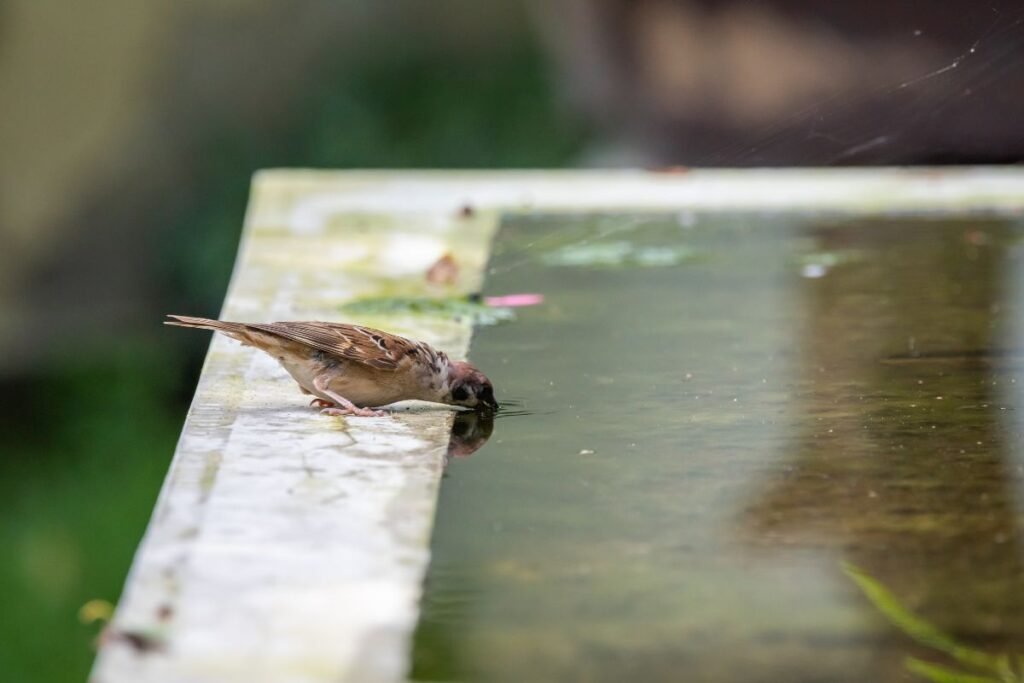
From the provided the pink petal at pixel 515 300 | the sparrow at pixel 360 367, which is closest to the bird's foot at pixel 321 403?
the sparrow at pixel 360 367

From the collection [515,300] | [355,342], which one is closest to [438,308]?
[515,300]

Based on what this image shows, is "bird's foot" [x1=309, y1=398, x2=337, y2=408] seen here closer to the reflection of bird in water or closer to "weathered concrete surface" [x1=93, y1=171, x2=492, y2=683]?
"weathered concrete surface" [x1=93, y1=171, x2=492, y2=683]

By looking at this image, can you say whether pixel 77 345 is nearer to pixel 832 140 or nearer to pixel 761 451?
pixel 832 140

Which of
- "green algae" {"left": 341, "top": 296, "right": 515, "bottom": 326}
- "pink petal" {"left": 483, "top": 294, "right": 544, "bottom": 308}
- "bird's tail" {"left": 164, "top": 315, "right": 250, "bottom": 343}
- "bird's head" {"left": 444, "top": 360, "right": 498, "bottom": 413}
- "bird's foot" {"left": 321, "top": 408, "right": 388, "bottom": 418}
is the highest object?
"pink petal" {"left": 483, "top": 294, "right": 544, "bottom": 308}

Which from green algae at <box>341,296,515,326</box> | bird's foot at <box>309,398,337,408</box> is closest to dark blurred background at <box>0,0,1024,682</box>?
green algae at <box>341,296,515,326</box>

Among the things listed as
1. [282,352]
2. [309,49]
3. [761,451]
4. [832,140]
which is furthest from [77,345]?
[761,451]

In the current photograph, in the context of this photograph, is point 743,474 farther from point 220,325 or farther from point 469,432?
point 220,325
